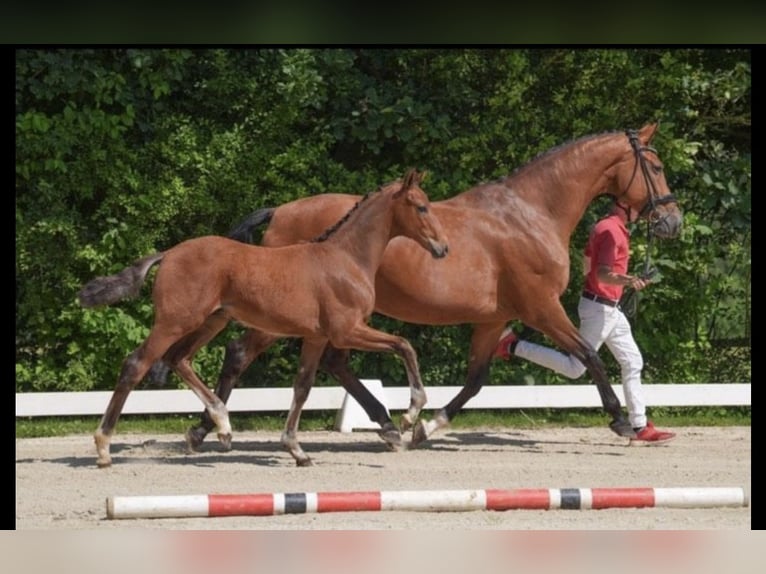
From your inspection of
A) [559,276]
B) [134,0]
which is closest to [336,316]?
[559,276]

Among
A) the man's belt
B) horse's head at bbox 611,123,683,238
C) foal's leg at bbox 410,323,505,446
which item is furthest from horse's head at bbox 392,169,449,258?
horse's head at bbox 611,123,683,238

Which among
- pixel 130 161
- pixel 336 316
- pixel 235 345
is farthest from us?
pixel 130 161

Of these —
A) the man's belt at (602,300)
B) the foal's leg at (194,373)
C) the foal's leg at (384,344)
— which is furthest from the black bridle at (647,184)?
the foal's leg at (194,373)

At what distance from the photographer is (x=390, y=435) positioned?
978cm

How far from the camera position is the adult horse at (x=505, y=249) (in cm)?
984

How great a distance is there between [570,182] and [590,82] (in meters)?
2.27

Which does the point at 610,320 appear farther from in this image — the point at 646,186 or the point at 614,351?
the point at 646,186

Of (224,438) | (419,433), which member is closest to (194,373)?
(224,438)

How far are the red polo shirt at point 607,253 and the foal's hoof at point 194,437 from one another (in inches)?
91.9

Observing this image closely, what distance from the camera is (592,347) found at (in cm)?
995

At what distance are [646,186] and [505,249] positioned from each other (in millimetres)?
905

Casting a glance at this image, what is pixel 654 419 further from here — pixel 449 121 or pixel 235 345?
pixel 235 345

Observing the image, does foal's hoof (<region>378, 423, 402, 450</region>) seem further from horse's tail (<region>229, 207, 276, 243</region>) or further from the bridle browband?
the bridle browband

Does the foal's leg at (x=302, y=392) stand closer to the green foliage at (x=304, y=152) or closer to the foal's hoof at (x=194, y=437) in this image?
the foal's hoof at (x=194, y=437)
